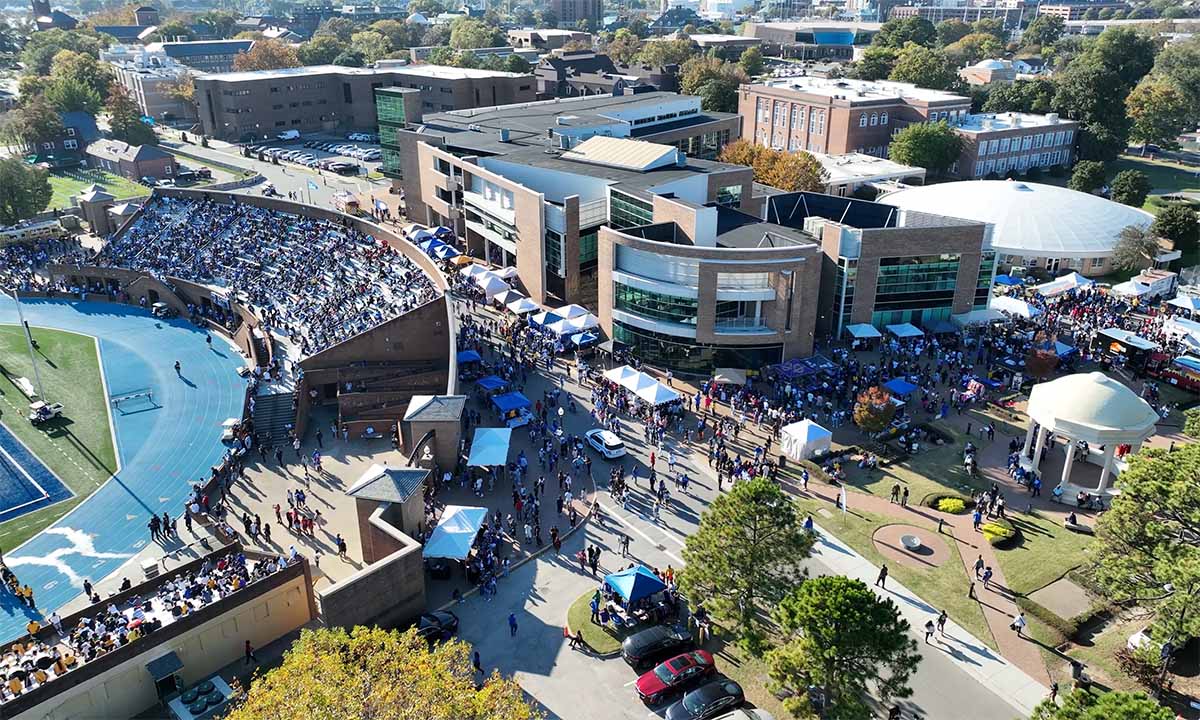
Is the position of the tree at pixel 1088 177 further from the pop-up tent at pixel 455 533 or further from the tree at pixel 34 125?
the tree at pixel 34 125

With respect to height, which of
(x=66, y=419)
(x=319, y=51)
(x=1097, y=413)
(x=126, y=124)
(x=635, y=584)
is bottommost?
(x=66, y=419)

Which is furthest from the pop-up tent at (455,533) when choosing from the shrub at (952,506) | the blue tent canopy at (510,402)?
the shrub at (952,506)

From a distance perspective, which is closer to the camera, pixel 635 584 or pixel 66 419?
pixel 635 584

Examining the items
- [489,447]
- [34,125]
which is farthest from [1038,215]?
[34,125]

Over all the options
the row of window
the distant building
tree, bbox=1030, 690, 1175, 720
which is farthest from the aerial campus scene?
the distant building

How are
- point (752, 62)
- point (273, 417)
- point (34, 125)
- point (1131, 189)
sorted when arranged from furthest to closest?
point (752, 62) < point (34, 125) < point (1131, 189) < point (273, 417)

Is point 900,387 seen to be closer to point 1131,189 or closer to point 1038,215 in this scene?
point 1038,215
